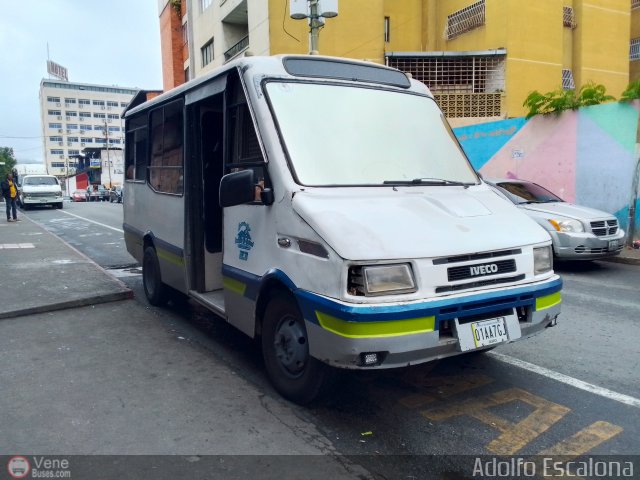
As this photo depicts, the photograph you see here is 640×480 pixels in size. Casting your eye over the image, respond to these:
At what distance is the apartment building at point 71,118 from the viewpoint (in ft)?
373

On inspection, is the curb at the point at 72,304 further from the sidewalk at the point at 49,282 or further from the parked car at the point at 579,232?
the parked car at the point at 579,232

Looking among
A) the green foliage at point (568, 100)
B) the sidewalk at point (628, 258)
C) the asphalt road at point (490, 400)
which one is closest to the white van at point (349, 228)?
the asphalt road at point (490, 400)

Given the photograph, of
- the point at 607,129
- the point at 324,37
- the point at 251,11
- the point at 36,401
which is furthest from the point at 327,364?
the point at 251,11

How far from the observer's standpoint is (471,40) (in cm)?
2095

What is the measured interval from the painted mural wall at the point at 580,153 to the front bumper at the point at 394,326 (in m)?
9.22

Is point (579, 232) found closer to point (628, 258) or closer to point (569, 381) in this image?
point (628, 258)

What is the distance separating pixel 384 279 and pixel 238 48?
22468 millimetres

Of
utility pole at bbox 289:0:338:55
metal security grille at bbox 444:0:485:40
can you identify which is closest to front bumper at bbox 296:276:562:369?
utility pole at bbox 289:0:338:55

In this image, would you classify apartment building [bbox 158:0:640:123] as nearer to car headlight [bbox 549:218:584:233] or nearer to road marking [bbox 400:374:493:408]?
car headlight [bbox 549:218:584:233]

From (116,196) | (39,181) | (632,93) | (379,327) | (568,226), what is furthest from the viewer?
(116,196)

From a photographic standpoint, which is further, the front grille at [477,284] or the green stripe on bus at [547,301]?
the green stripe on bus at [547,301]

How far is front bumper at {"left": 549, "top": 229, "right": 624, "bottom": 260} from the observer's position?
8.73 meters

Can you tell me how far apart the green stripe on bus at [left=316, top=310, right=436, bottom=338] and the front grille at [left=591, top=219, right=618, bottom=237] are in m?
6.79

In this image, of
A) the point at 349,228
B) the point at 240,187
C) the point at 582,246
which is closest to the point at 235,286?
the point at 240,187
